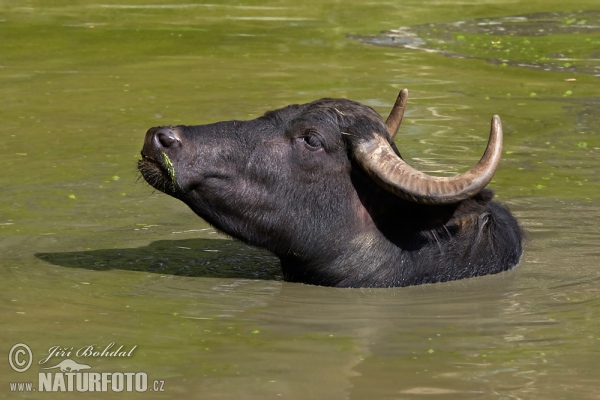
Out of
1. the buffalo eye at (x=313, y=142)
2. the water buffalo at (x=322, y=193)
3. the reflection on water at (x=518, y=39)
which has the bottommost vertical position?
the reflection on water at (x=518, y=39)

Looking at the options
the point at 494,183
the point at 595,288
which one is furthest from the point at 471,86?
the point at 595,288

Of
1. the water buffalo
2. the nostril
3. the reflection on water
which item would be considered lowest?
the reflection on water

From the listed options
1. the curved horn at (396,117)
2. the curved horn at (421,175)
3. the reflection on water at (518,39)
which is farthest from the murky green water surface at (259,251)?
the curved horn at (396,117)

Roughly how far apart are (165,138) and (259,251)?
1.98 meters

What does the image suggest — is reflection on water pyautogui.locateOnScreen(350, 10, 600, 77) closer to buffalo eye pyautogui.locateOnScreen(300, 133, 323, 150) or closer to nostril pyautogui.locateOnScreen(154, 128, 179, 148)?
buffalo eye pyautogui.locateOnScreen(300, 133, 323, 150)

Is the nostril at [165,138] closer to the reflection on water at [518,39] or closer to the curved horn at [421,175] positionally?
the curved horn at [421,175]

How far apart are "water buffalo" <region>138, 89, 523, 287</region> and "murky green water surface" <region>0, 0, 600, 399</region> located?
0.23m

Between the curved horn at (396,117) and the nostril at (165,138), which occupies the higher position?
the nostril at (165,138)

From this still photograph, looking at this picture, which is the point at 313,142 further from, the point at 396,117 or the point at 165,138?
the point at 396,117

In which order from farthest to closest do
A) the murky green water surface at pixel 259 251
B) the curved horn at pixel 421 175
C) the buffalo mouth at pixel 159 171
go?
the buffalo mouth at pixel 159 171 < the curved horn at pixel 421 175 < the murky green water surface at pixel 259 251

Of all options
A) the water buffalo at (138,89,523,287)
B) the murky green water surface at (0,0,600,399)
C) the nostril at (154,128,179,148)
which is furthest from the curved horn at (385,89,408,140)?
the nostril at (154,128,179,148)

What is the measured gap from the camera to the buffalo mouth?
845cm

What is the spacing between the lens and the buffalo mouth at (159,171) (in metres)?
8.45

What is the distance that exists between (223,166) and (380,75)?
9.14 meters
